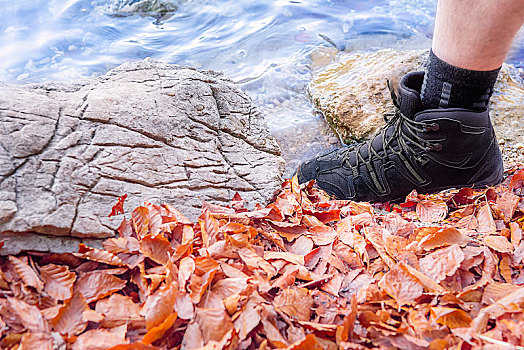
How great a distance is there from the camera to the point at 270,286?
1.13 meters

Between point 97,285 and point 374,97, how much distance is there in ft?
8.01

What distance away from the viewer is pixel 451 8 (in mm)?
1486

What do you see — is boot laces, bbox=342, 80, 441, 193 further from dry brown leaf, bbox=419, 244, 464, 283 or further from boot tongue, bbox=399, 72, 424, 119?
dry brown leaf, bbox=419, 244, 464, 283

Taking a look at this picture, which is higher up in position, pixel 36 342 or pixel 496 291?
pixel 36 342

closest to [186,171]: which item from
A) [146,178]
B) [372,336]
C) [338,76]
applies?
[146,178]

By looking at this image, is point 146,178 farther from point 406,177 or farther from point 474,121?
point 474,121

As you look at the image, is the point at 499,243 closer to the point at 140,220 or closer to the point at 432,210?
the point at 432,210

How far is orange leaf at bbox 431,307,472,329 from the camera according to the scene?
38.8 inches

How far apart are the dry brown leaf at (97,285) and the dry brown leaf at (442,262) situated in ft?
3.03

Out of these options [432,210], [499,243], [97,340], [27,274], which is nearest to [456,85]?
[432,210]

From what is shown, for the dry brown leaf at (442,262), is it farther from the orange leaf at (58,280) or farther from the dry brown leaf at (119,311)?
the orange leaf at (58,280)

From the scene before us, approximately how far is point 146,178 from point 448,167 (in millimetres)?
1364

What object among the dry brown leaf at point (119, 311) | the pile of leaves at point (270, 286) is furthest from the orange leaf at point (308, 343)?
the dry brown leaf at point (119, 311)

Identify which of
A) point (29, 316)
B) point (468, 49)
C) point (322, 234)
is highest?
point (468, 49)
